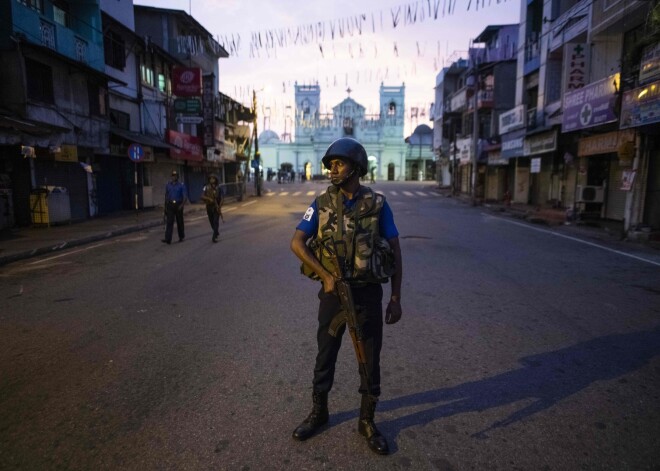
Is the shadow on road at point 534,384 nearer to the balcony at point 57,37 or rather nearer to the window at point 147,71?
the balcony at point 57,37

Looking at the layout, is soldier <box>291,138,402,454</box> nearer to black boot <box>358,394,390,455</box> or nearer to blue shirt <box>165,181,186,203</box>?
black boot <box>358,394,390,455</box>

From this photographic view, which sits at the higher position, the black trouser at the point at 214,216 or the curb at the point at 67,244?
the black trouser at the point at 214,216

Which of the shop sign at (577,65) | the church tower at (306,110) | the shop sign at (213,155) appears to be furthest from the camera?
the church tower at (306,110)

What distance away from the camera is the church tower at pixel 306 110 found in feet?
238

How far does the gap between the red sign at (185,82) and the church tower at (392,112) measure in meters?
56.3

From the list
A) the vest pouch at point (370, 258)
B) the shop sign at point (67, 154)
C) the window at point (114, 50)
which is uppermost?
the window at point (114, 50)

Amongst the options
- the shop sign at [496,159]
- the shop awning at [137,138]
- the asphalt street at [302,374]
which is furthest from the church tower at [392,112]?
the asphalt street at [302,374]

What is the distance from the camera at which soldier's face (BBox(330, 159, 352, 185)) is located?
2596mm

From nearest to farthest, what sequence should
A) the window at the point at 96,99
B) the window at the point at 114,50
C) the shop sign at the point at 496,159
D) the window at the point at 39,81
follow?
the window at the point at 39,81 < the window at the point at 96,99 < the window at the point at 114,50 < the shop sign at the point at 496,159

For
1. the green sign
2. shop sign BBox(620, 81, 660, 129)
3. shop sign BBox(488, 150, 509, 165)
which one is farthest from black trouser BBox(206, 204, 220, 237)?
shop sign BBox(488, 150, 509, 165)

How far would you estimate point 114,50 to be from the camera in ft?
63.6

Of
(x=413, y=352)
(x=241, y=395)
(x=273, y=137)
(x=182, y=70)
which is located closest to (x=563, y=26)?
(x=182, y=70)

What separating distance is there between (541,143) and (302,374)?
1982cm

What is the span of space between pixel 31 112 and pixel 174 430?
14328 millimetres
